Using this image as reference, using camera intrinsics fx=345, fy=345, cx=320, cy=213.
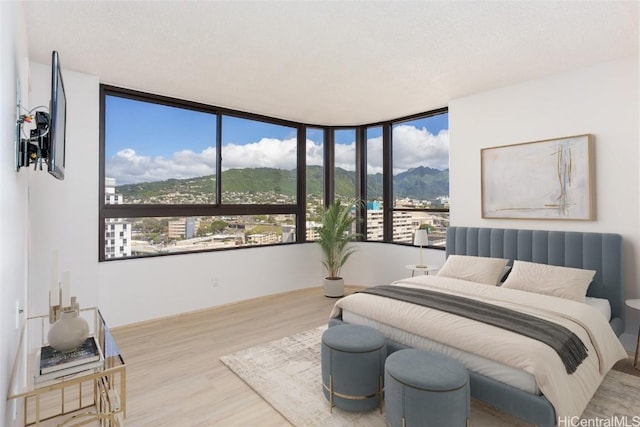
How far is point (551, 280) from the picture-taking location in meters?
3.08

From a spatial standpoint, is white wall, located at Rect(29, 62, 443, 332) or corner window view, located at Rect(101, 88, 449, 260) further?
corner window view, located at Rect(101, 88, 449, 260)

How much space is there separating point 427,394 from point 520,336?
2.47 ft

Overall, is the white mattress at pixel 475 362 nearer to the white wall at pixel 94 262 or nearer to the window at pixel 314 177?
the white wall at pixel 94 262

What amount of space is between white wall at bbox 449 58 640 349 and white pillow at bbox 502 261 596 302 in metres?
0.57

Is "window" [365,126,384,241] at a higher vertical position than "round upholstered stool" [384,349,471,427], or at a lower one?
higher

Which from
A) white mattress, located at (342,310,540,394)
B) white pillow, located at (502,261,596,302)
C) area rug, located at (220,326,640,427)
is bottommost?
area rug, located at (220,326,640,427)

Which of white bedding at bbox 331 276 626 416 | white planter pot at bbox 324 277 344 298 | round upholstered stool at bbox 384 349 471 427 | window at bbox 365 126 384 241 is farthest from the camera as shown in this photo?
window at bbox 365 126 384 241

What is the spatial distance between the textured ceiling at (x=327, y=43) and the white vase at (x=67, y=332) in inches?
79.7

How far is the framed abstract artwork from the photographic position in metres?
3.37

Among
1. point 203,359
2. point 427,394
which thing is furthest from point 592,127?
point 203,359

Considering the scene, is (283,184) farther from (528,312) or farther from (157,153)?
(528,312)

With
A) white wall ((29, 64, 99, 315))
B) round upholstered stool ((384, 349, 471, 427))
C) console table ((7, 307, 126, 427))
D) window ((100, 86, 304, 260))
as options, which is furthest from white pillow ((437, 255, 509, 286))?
white wall ((29, 64, 99, 315))

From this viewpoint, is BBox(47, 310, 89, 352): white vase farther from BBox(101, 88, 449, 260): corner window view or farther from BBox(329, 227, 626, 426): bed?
BBox(101, 88, 449, 260): corner window view

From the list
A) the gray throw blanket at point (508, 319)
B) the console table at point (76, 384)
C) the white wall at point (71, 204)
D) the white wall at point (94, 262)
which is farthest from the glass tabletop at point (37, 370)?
the gray throw blanket at point (508, 319)
